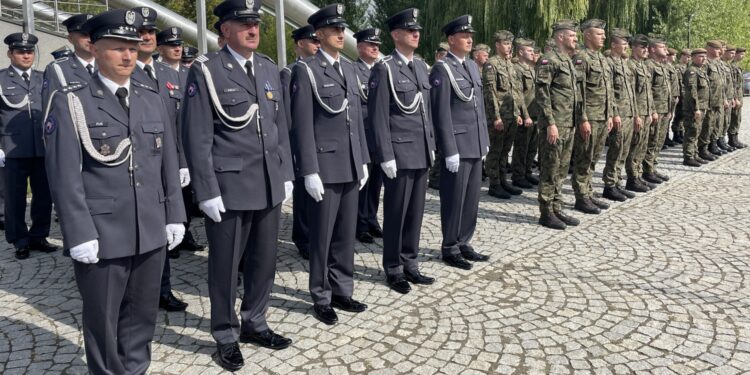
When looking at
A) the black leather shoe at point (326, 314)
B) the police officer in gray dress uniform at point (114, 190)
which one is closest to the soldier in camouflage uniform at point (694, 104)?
the black leather shoe at point (326, 314)

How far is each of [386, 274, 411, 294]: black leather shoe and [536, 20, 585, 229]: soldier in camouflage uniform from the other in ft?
8.40

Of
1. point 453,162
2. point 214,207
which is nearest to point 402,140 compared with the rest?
point 453,162

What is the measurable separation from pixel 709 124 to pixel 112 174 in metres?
11.1

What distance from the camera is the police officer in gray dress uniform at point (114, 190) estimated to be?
102 inches

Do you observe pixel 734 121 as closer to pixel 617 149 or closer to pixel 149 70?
pixel 617 149

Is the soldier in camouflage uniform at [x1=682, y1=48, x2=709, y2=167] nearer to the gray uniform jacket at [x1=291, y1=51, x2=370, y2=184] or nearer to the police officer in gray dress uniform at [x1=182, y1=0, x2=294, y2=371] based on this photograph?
the gray uniform jacket at [x1=291, y1=51, x2=370, y2=184]

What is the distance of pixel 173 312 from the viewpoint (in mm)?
4301

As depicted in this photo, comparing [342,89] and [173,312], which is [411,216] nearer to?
[342,89]

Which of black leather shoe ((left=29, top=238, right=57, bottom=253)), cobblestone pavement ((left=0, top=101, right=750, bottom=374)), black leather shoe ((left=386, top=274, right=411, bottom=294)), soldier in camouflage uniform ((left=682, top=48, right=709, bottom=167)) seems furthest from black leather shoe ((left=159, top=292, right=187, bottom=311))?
soldier in camouflage uniform ((left=682, top=48, right=709, bottom=167))

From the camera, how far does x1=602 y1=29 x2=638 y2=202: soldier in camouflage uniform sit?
7.61m

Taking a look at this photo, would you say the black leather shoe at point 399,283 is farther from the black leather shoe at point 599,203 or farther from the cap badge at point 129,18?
the black leather shoe at point 599,203

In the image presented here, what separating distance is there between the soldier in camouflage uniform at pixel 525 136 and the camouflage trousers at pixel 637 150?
1.34 m

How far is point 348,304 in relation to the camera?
4.25 meters

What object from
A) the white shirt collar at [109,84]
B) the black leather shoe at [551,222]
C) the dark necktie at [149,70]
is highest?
the dark necktie at [149,70]
